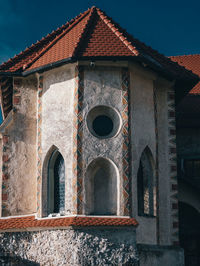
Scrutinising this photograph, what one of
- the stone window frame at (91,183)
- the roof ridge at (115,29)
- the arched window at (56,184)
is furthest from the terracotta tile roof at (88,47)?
the stone window frame at (91,183)

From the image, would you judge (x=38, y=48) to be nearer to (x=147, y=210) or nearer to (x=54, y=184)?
(x=54, y=184)

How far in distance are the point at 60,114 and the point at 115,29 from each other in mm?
3259

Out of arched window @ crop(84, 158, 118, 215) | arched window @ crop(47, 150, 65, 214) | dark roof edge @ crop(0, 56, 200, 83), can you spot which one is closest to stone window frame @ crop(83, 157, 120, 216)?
arched window @ crop(84, 158, 118, 215)

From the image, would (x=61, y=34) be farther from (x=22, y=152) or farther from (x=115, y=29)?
(x=22, y=152)

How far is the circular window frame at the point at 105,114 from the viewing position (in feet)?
62.4

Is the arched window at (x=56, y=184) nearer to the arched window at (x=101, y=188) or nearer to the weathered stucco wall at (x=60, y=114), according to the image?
the weathered stucco wall at (x=60, y=114)

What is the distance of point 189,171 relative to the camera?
973 inches

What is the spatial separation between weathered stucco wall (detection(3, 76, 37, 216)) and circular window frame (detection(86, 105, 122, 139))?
235 centimetres

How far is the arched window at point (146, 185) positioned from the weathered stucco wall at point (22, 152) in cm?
324

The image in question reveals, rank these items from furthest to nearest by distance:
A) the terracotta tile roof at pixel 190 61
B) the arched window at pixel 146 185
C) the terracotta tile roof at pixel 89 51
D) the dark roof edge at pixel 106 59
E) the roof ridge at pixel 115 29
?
1. the terracotta tile roof at pixel 190 61
2. the arched window at pixel 146 185
3. the roof ridge at pixel 115 29
4. the terracotta tile roof at pixel 89 51
5. the dark roof edge at pixel 106 59

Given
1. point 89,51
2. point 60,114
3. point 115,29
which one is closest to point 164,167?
point 60,114

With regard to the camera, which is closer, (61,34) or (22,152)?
(22,152)

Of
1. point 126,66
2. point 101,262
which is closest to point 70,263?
point 101,262

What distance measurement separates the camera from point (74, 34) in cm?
2073
